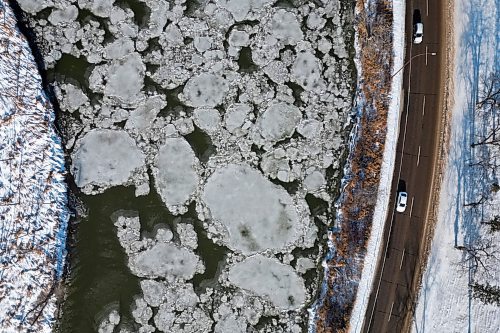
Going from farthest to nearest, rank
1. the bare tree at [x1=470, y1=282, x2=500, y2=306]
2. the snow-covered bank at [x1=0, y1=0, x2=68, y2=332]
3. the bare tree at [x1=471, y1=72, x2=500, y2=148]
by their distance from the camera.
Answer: the bare tree at [x1=471, y1=72, x2=500, y2=148] < the bare tree at [x1=470, y1=282, x2=500, y2=306] < the snow-covered bank at [x1=0, y1=0, x2=68, y2=332]

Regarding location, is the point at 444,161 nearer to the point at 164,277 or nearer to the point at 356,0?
the point at 356,0

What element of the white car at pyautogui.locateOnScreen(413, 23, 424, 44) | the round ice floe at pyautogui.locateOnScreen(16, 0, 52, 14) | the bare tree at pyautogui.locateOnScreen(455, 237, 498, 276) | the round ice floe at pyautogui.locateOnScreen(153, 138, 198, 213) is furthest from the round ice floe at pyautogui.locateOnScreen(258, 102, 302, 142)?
the round ice floe at pyautogui.locateOnScreen(16, 0, 52, 14)

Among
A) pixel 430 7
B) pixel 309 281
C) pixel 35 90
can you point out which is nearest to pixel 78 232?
pixel 35 90

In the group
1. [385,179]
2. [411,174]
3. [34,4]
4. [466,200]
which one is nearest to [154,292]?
[385,179]

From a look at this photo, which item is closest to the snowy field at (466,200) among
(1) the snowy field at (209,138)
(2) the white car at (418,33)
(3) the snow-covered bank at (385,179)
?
(2) the white car at (418,33)

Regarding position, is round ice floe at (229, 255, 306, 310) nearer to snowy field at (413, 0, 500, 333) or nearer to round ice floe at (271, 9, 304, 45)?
snowy field at (413, 0, 500, 333)

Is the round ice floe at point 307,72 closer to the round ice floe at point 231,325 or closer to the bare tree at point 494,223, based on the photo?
the bare tree at point 494,223

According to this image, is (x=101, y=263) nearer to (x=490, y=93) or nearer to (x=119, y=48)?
(x=119, y=48)
